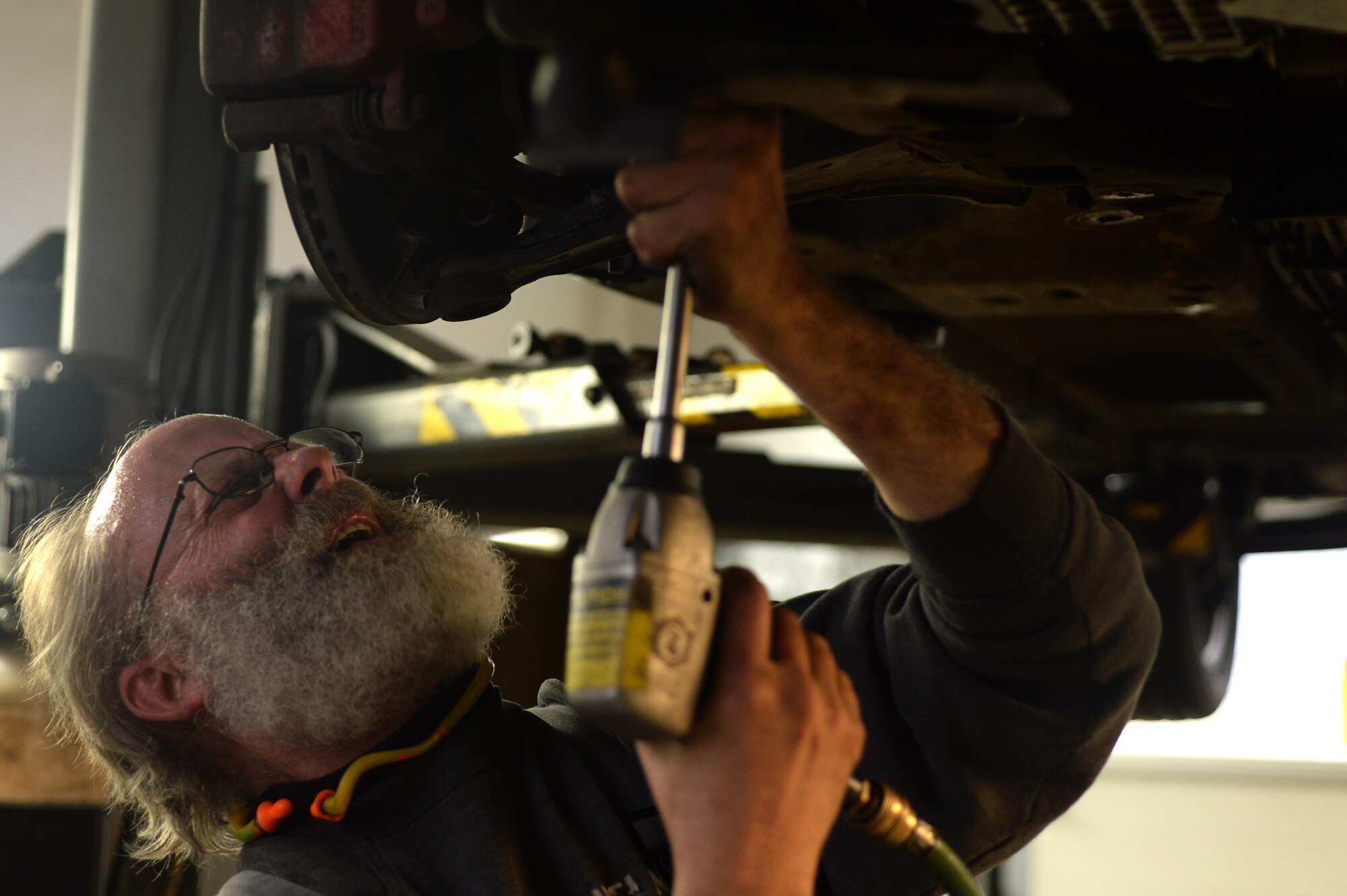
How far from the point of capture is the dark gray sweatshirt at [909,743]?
101cm

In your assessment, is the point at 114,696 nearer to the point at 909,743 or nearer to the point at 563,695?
the point at 563,695

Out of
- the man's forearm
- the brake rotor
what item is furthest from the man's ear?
the man's forearm

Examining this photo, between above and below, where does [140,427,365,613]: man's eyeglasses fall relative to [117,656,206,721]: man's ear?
above

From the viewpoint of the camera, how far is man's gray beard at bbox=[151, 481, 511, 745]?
125 cm

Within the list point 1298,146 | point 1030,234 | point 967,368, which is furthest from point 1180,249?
point 967,368

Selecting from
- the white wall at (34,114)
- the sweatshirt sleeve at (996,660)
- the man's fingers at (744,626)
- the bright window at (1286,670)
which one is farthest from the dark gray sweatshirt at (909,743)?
the white wall at (34,114)

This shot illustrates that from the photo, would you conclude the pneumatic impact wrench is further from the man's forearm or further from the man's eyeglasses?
the man's eyeglasses

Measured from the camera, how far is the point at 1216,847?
13.8 ft

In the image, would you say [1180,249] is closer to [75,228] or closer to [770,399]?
[770,399]

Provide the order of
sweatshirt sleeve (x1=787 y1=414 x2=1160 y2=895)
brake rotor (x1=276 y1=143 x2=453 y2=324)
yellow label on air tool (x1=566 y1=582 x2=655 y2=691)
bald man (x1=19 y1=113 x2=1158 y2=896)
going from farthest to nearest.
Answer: brake rotor (x1=276 y1=143 x2=453 y2=324)
sweatshirt sleeve (x1=787 y1=414 x2=1160 y2=895)
bald man (x1=19 y1=113 x2=1158 y2=896)
yellow label on air tool (x1=566 y1=582 x2=655 y2=691)

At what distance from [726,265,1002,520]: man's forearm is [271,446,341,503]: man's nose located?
0.62 m

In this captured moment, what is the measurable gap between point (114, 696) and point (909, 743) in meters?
0.83

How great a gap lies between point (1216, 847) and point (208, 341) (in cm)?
351

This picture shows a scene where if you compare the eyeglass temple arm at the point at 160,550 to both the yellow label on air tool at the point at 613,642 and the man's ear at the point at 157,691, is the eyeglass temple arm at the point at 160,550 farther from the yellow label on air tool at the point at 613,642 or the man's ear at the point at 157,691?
the yellow label on air tool at the point at 613,642
